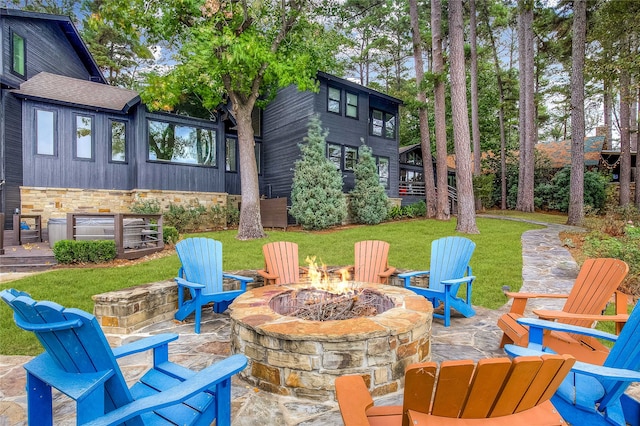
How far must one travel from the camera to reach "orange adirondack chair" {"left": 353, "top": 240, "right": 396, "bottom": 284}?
4641 millimetres

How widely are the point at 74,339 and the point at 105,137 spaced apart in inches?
504

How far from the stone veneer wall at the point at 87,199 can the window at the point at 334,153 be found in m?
5.36

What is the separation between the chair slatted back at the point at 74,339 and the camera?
4.29 feet

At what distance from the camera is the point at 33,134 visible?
34.9 feet

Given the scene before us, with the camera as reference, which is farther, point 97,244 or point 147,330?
point 97,244

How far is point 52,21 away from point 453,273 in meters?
16.4

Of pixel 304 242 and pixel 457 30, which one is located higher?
pixel 457 30

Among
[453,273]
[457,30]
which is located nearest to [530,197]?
[457,30]

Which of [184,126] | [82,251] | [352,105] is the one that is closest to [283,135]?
[352,105]

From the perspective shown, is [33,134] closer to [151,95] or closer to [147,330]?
[151,95]

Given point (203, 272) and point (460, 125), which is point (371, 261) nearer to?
point (203, 272)

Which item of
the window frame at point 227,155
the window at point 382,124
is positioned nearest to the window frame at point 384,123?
the window at point 382,124

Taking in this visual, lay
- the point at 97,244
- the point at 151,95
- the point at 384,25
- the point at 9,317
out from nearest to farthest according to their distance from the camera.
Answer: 1. the point at 9,317
2. the point at 97,244
3. the point at 151,95
4. the point at 384,25

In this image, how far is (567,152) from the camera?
21.1 metres
